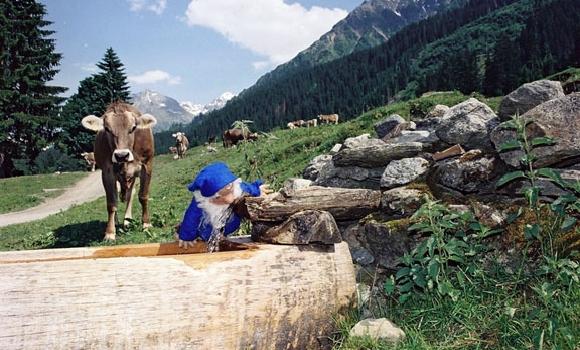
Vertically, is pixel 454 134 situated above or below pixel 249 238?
above

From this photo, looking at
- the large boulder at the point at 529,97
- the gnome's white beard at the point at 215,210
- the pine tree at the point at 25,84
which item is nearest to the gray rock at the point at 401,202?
the large boulder at the point at 529,97

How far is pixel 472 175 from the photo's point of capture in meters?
5.20

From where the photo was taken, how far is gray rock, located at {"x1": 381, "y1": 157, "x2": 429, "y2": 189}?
18.9 ft

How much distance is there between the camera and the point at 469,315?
12.5 ft

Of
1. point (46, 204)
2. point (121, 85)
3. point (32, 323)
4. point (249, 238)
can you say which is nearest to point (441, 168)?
point (249, 238)

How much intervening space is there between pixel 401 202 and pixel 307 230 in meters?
1.73

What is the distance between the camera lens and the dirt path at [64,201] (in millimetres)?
19047

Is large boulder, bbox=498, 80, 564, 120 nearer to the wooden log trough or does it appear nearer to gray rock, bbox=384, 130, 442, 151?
gray rock, bbox=384, 130, 442, 151

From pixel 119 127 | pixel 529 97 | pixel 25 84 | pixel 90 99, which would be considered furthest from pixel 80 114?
pixel 529 97

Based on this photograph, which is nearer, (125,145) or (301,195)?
(301,195)

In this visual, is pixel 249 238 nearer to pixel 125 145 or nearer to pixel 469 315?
pixel 469 315

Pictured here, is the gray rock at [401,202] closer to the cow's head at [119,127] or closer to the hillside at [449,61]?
the cow's head at [119,127]

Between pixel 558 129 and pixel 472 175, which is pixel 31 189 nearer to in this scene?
pixel 472 175

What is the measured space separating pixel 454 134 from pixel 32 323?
5.24 m
